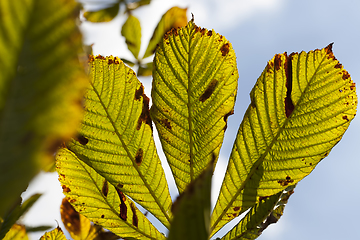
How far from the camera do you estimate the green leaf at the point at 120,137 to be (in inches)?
25.5

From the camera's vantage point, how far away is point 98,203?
69 centimetres

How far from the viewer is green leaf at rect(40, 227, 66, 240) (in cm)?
83

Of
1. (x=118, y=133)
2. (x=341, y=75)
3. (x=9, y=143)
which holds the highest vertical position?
(x=341, y=75)

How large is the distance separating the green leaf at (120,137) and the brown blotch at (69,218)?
576mm

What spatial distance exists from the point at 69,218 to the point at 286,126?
2.79 feet

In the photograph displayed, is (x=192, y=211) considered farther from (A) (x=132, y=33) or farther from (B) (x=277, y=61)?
(A) (x=132, y=33)

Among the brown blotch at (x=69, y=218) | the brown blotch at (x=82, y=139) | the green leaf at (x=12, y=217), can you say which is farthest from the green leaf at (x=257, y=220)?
the brown blotch at (x=69, y=218)

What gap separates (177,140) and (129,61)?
2.97 feet

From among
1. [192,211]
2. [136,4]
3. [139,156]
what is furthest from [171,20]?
[192,211]

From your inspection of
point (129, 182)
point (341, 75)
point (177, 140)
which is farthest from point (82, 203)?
point (341, 75)

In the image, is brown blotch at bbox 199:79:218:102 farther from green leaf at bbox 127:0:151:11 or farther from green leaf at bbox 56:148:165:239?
green leaf at bbox 127:0:151:11

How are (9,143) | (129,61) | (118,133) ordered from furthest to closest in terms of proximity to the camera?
(129,61) < (118,133) < (9,143)

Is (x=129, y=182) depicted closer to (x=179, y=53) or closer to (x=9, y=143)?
(x=179, y=53)

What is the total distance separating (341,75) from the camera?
0.66m
